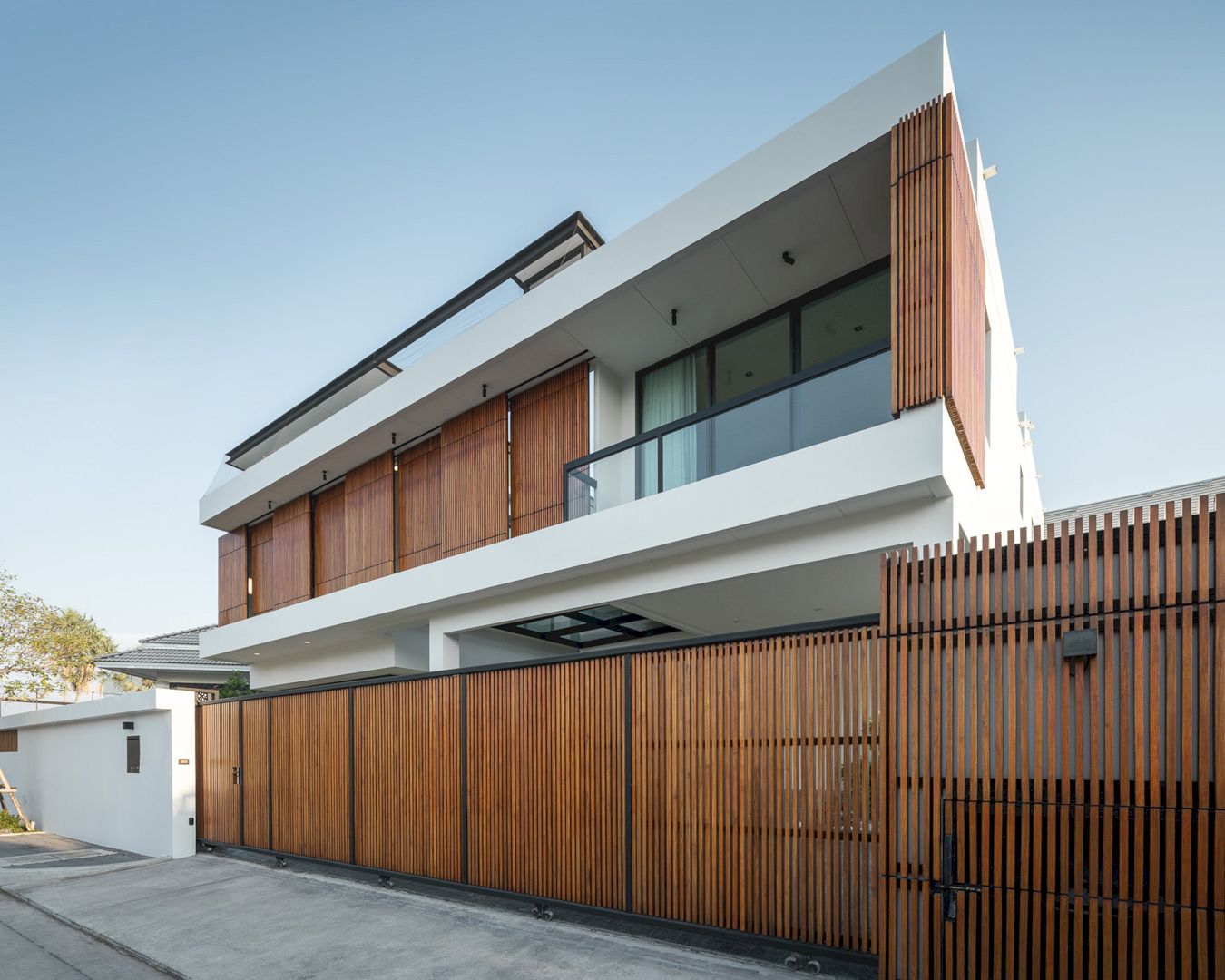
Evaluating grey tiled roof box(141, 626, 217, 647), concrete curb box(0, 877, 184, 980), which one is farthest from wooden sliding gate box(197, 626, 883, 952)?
grey tiled roof box(141, 626, 217, 647)

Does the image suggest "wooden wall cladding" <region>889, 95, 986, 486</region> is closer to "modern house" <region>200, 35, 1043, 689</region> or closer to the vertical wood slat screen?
"modern house" <region>200, 35, 1043, 689</region>

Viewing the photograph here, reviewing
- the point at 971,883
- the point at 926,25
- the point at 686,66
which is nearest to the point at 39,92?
the point at 686,66

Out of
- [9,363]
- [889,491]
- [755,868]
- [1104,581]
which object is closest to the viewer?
[1104,581]

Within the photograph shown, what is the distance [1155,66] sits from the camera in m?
8.98

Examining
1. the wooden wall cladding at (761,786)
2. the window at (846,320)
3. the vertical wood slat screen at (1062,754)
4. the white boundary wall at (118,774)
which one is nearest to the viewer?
the vertical wood slat screen at (1062,754)

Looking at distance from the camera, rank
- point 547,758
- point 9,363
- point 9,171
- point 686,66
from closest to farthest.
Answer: point 547,758 < point 686,66 < point 9,171 < point 9,363

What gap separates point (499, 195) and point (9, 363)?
13.9m

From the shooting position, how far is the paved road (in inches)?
252

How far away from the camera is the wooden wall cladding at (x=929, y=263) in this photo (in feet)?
21.9

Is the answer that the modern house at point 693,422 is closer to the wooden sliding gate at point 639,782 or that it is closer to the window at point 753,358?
the window at point 753,358

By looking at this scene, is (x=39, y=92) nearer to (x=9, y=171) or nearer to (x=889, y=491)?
(x=9, y=171)

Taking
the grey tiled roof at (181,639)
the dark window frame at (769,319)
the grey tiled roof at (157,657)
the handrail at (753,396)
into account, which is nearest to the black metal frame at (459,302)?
the dark window frame at (769,319)

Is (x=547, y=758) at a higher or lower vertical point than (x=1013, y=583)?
lower

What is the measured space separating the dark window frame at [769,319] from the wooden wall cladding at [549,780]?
126 inches
